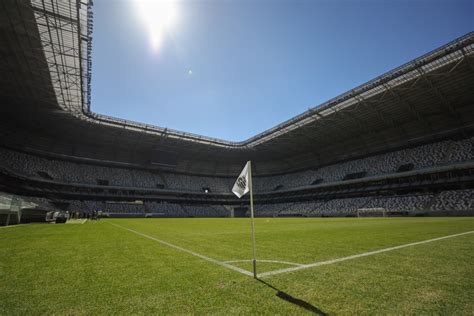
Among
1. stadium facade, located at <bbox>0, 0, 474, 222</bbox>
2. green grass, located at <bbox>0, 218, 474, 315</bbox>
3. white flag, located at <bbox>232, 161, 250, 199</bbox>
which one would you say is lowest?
green grass, located at <bbox>0, 218, 474, 315</bbox>

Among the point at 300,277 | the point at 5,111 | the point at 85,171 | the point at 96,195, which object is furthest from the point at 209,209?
the point at 300,277

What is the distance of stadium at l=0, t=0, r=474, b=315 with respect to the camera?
3.31 metres

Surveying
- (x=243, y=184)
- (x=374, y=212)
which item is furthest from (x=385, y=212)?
(x=243, y=184)

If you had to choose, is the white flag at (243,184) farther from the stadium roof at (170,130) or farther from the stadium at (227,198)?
the stadium roof at (170,130)

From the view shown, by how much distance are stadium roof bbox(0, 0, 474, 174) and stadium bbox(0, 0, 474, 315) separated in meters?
0.22

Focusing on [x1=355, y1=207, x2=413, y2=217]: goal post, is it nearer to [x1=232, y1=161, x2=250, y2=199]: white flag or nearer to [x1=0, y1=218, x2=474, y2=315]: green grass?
[x1=0, y1=218, x2=474, y2=315]: green grass

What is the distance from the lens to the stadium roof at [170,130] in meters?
23.3

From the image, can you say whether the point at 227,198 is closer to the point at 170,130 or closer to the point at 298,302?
the point at 170,130

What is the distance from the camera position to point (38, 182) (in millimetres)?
44219

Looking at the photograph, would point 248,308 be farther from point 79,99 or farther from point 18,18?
point 79,99

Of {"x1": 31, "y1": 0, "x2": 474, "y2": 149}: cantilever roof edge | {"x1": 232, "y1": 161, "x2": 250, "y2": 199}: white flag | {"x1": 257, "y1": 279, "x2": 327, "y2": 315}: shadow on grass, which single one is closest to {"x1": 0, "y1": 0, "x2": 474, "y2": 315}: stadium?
{"x1": 257, "y1": 279, "x2": 327, "y2": 315}: shadow on grass

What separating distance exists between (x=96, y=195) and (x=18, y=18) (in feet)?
129

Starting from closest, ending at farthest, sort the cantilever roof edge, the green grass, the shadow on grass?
the shadow on grass → the green grass → the cantilever roof edge

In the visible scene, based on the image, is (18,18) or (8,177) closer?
(18,18)
